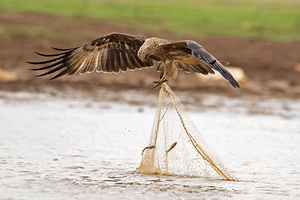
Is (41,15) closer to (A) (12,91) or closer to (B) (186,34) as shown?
(B) (186,34)

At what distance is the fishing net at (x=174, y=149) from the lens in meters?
7.07

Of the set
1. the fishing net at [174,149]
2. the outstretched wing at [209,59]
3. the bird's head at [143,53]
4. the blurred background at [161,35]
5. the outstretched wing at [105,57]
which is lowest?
the fishing net at [174,149]

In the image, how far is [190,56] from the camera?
22.8 ft

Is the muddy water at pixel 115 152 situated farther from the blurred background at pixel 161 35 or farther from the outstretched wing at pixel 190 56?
the blurred background at pixel 161 35

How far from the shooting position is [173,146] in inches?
278

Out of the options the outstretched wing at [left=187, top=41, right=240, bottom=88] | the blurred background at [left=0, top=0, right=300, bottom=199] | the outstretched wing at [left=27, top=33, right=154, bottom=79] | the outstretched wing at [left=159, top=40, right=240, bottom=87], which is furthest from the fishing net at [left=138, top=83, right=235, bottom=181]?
the outstretched wing at [left=187, top=41, right=240, bottom=88]

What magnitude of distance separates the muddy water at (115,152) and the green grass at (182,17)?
957 centimetres

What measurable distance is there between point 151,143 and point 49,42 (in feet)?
38.0

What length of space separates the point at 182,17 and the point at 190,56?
17.5 metres

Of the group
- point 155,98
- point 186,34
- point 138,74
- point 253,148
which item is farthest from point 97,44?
point 186,34

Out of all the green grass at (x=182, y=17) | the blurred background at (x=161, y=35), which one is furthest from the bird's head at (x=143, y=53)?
the green grass at (x=182, y=17)

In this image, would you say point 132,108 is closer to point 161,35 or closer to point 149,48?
point 149,48

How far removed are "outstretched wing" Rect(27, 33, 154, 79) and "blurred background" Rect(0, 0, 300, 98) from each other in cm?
583

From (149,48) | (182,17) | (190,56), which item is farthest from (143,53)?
(182,17)
